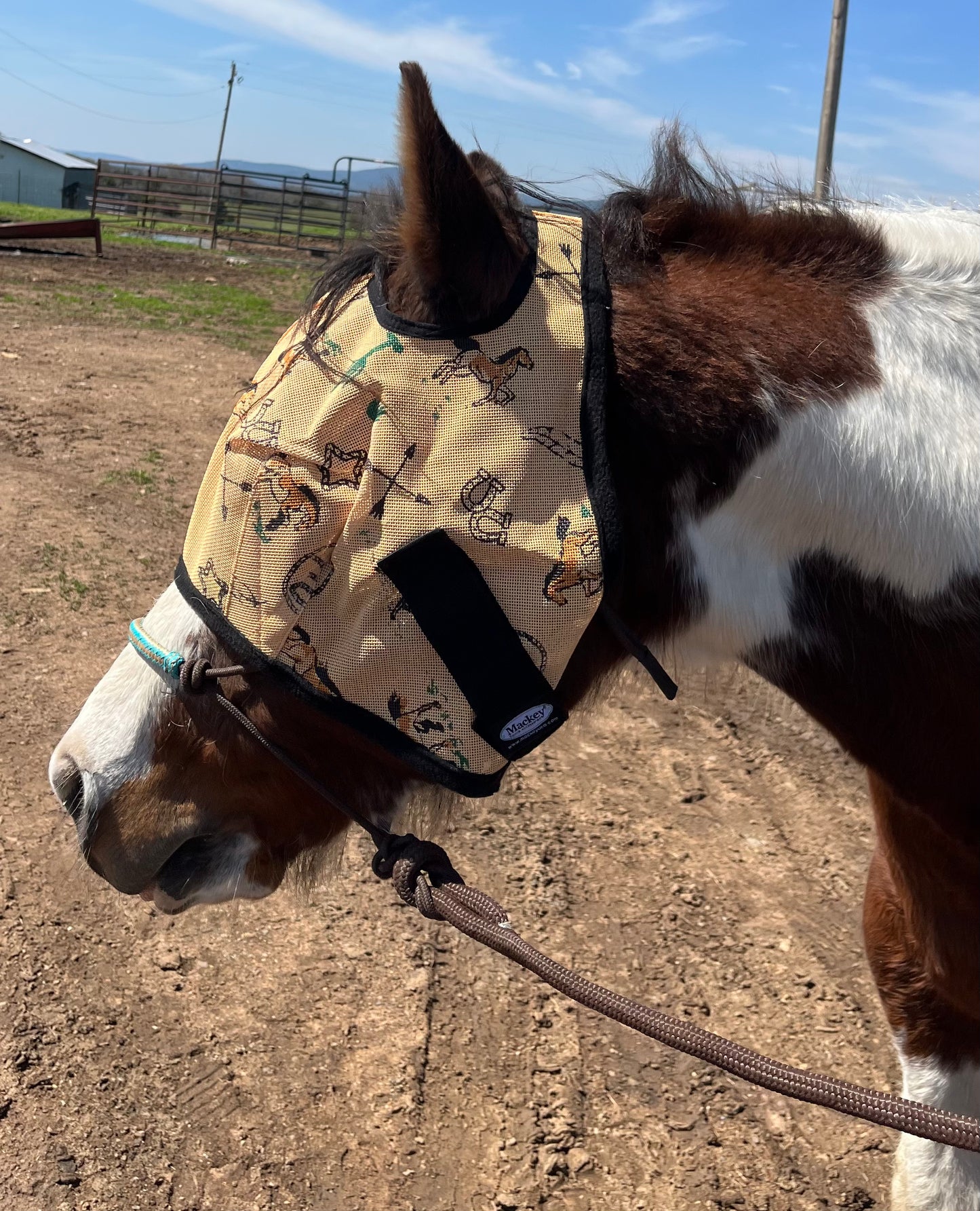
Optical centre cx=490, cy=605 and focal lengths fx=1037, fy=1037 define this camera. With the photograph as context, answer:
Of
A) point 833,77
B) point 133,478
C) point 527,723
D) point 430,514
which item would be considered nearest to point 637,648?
point 527,723

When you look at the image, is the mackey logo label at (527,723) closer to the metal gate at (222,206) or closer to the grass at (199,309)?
the grass at (199,309)

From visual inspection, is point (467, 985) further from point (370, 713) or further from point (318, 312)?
point (318, 312)

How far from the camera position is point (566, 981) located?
1429mm

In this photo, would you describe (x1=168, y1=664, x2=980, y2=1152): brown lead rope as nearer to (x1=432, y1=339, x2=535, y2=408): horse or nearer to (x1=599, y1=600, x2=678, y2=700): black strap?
(x1=599, y1=600, x2=678, y2=700): black strap

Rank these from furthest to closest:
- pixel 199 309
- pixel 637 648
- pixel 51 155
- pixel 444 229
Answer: pixel 51 155, pixel 199 309, pixel 637 648, pixel 444 229

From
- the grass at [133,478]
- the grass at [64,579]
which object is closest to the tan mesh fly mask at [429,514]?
the grass at [64,579]

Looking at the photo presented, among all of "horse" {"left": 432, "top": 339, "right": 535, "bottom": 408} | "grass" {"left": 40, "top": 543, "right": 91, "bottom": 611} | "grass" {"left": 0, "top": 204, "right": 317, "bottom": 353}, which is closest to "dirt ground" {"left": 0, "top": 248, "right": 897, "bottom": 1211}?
"grass" {"left": 40, "top": 543, "right": 91, "bottom": 611}

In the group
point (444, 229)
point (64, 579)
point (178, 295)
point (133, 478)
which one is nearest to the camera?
point (444, 229)

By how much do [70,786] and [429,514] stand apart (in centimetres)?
76

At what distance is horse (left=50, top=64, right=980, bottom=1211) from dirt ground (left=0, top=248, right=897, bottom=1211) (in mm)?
397

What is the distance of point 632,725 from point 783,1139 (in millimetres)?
1917

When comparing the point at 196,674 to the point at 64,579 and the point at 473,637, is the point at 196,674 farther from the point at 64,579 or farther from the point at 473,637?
the point at 64,579

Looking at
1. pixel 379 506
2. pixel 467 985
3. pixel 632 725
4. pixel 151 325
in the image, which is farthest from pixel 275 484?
pixel 151 325

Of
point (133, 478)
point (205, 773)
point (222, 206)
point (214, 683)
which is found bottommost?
point (133, 478)
